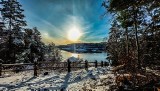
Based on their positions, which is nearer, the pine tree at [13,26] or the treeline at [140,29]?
the treeline at [140,29]

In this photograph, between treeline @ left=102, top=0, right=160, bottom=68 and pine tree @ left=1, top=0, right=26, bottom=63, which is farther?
pine tree @ left=1, top=0, right=26, bottom=63

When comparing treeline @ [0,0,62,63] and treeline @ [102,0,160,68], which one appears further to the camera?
treeline @ [0,0,62,63]

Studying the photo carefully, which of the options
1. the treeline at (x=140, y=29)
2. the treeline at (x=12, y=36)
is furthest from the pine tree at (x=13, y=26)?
the treeline at (x=140, y=29)

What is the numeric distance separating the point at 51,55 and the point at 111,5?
8528cm

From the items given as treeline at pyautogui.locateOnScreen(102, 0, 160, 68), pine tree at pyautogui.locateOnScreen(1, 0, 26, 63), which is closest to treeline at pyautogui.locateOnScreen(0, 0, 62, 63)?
pine tree at pyautogui.locateOnScreen(1, 0, 26, 63)

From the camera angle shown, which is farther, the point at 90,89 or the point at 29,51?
the point at 29,51

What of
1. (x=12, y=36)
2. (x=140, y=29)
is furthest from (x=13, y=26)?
(x=140, y=29)

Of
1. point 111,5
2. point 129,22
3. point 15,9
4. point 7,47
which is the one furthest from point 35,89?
point 15,9

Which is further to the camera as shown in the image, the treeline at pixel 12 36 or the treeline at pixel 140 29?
the treeline at pixel 12 36

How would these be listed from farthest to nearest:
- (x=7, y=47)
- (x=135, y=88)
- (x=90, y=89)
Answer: (x=7, y=47)
(x=90, y=89)
(x=135, y=88)

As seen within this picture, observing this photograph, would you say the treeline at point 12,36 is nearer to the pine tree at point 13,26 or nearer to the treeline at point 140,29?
the pine tree at point 13,26

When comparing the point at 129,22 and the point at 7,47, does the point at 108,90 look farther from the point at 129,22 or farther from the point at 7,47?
the point at 7,47

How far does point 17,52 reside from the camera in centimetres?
3809

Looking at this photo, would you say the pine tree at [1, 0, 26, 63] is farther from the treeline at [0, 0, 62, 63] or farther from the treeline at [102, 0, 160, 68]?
the treeline at [102, 0, 160, 68]
